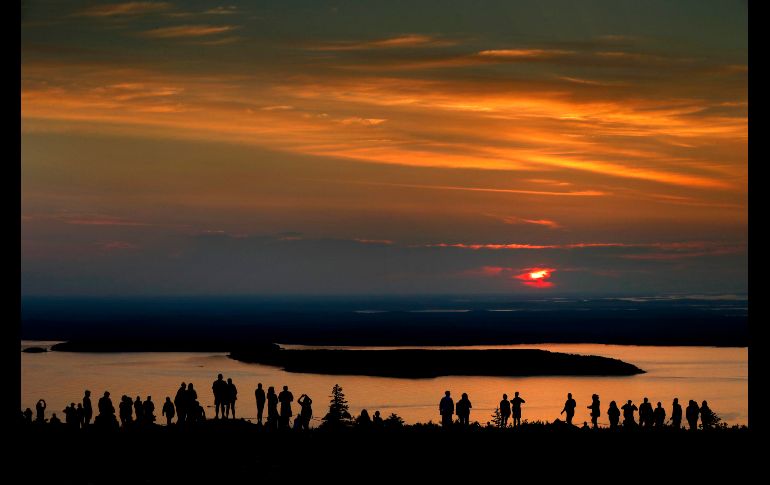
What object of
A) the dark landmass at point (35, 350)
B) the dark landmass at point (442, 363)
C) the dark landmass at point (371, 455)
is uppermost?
the dark landmass at point (35, 350)

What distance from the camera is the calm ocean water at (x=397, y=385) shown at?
232ft

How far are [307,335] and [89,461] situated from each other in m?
157

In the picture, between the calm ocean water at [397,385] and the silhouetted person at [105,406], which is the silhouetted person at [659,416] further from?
the silhouetted person at [105,406]

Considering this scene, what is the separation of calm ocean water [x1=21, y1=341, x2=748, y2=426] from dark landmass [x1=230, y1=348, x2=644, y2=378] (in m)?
3.83

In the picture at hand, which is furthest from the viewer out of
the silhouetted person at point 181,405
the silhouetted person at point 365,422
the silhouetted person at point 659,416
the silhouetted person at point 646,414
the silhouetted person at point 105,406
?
the silhouetted person at point 659,416

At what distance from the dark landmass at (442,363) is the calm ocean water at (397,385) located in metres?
3.83

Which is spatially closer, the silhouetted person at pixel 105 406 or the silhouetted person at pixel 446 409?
the silhouetted person at pixel 446 409

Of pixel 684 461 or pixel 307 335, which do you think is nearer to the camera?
pixel 684 461

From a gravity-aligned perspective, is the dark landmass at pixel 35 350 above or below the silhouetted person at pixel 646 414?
above

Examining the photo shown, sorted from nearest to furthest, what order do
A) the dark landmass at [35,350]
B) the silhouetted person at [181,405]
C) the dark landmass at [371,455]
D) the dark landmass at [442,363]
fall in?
the dark landmass at [371,455] < the silhouetted person at [181,405] < the dark landmass at [442,363] < the dark landmass at [35,350]

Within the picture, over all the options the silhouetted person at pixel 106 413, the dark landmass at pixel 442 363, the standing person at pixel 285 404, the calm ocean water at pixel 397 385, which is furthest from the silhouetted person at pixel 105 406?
the dark landmass at pixel 442 363
